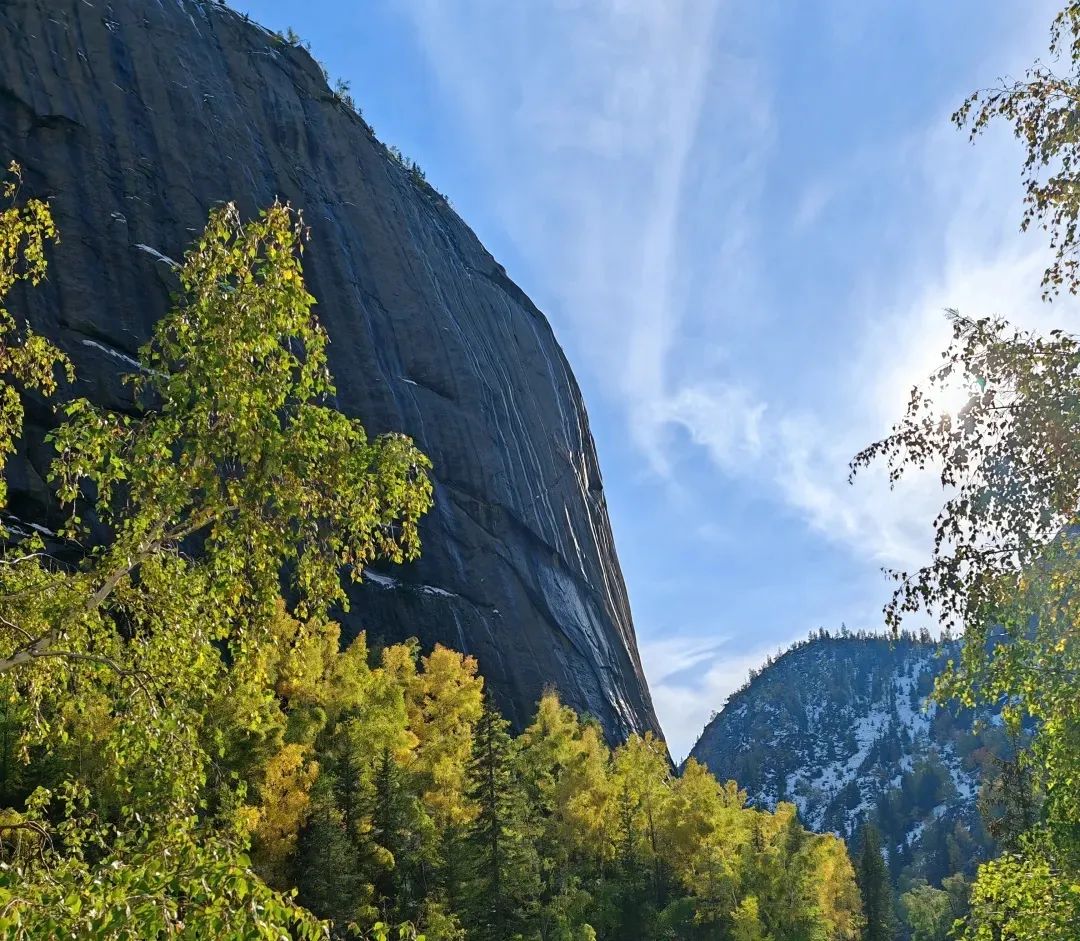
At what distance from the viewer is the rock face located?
48.3 metres

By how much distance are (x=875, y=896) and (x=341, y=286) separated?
55.8 m

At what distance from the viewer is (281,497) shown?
21.4 ft

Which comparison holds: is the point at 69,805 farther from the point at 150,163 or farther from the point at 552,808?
the point at 150,163

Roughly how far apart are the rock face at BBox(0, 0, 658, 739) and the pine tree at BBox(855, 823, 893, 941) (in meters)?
20.0

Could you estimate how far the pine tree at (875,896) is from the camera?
173 ft

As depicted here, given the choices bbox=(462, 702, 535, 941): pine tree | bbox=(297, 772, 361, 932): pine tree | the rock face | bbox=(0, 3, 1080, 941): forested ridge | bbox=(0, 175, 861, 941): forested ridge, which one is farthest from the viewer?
the rock face

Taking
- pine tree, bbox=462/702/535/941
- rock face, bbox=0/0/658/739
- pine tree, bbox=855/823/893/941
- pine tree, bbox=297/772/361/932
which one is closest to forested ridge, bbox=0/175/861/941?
pine tree, bbox=297/772/361/932

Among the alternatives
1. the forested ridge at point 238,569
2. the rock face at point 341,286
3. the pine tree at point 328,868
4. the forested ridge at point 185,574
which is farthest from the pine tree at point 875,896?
the forested ridge at point 185,574

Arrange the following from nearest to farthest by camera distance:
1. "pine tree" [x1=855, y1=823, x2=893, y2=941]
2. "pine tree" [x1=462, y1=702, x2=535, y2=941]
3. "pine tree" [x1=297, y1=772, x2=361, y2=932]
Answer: "pine tree" [x1=297, y1=772, x2=361, y2=932] < "pine tree" [x1=462, y1=702, x2=535, y2=941] < "pine tree" [x1=855, y1=823, x2=893, y2=941]

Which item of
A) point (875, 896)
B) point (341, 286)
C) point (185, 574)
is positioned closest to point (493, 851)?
point (185, 574)

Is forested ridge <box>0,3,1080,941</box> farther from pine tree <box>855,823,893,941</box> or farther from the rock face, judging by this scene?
pine tree <box>855,823,893,941</box>

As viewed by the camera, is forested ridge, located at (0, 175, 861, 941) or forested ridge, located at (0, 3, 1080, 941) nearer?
forested ridge, located at (0, 175, 861, 941)

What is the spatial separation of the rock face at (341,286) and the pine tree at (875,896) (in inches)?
789

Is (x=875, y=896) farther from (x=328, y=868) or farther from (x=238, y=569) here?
(x=238, y=569)
